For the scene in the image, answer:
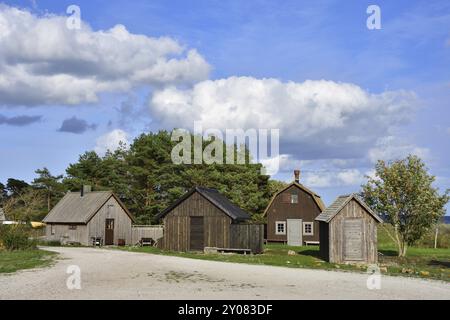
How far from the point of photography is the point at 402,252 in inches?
1538

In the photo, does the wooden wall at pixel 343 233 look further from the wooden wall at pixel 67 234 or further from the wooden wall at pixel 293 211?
the wooden wall at pixel 67 234

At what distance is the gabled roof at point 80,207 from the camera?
1962 inches

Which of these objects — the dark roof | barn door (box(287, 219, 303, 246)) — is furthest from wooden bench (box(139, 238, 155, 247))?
barn door (box(287, 219, 303, 246))

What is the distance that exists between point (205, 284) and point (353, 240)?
14.9 meters

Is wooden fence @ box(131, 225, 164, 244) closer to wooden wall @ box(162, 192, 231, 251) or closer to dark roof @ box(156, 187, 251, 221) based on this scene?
wooden wall @ box(162, 192, 231, 251)

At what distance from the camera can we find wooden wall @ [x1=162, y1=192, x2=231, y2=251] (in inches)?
1518

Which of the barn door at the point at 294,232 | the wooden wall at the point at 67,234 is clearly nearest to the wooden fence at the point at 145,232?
the wooden wall at the point at 67,234

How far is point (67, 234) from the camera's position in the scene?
5097 centimetres

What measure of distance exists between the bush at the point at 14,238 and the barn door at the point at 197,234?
11854 millimetres

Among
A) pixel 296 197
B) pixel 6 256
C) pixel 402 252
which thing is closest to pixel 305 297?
pixel 6 256

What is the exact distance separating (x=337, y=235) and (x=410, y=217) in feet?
37.2

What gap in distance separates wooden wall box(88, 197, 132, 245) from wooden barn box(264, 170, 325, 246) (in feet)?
49.0
